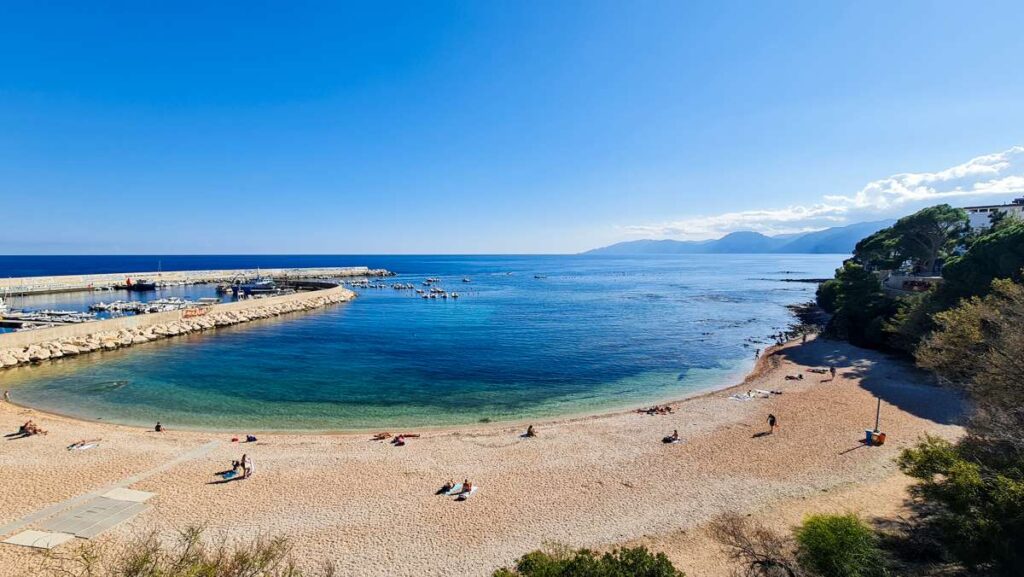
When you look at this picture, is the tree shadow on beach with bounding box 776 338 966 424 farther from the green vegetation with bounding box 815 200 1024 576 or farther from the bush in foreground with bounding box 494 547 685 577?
the bush in foreground with bounding box 494 547 685 577

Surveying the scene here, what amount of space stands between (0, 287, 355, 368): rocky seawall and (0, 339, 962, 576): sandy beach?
1442cm

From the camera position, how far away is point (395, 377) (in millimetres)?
29781

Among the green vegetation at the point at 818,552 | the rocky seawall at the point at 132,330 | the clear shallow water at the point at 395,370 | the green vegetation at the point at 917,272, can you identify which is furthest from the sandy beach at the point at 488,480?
the rocky seawall at the point at 132,330

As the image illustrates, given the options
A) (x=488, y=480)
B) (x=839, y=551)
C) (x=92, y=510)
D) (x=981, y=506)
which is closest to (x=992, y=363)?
(x=981, y=506)

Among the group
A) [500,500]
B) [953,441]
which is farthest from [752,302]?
[500,500]

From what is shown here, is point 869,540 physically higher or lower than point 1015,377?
lower

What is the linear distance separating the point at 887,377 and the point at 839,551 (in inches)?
975

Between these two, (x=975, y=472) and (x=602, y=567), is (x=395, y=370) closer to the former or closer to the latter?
(x=602, y=567)

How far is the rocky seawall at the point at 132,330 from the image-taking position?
31.1m

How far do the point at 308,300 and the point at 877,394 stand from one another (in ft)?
208

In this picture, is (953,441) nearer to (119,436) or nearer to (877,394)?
(877,394)

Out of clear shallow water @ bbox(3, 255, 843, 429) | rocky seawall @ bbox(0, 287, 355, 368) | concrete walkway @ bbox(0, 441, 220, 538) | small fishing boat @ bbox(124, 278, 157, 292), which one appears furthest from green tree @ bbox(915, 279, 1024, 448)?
small fishing boat @ bbox(124, 278, 157, 292)

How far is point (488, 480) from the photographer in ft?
50.1

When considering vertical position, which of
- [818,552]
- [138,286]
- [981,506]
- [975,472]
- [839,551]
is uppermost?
[138,286]
